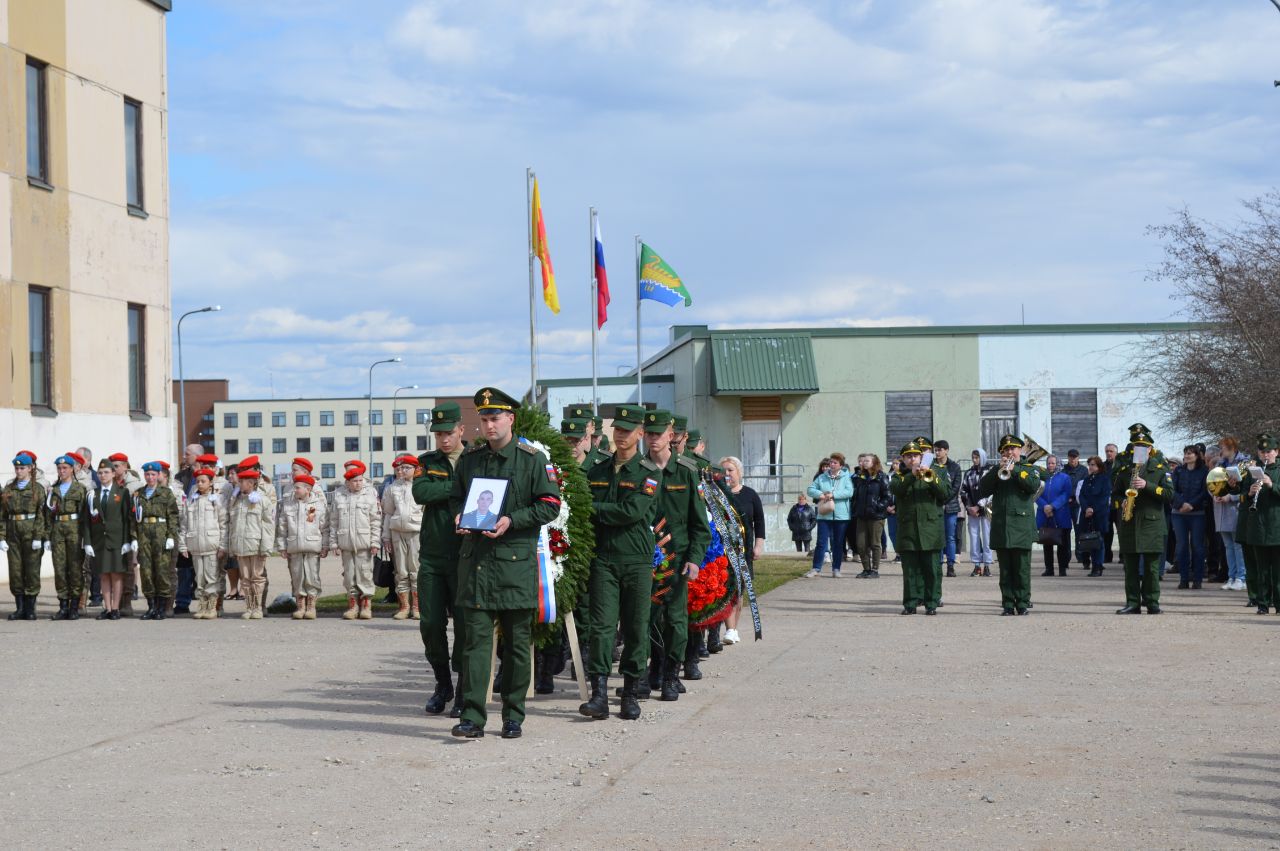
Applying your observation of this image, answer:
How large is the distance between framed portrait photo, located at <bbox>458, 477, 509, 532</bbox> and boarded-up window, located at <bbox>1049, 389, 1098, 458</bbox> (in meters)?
43.5

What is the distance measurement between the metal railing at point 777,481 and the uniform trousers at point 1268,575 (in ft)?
102

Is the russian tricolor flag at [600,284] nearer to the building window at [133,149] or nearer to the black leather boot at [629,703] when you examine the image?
the building window at [133,149]

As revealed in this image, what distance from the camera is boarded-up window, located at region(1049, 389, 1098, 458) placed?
5106 cm

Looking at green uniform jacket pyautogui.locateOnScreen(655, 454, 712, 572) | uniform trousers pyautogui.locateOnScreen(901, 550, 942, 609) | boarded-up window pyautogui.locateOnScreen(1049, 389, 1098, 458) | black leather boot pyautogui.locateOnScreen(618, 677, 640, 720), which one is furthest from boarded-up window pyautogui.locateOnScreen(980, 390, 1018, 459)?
black leather boot pyautogui.locateOnScreen(618, 677, 640, 720)

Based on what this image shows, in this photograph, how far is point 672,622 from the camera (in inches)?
456

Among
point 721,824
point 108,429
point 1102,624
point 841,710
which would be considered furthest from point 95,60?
point 721,824

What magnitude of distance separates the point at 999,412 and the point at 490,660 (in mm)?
42801

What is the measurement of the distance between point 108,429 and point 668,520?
20694 mm

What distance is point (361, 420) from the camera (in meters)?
141

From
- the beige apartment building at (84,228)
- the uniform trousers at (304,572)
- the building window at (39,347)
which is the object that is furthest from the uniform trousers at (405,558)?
the building window at (39,347)

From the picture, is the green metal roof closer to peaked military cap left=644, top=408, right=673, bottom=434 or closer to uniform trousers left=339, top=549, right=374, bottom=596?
uniform trousers left=339, top=549, right=374, bottom=596

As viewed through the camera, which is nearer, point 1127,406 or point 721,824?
point 721,824

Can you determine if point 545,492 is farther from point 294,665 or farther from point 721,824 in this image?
point 294,665

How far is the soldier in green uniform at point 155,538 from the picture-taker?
1905cm
